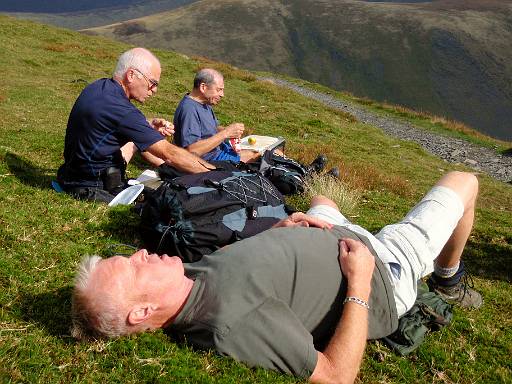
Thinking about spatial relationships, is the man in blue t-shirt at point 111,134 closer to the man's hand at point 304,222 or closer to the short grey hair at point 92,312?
the man's hand at point 304,222

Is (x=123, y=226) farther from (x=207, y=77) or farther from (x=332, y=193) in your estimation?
(x=332, y=193)

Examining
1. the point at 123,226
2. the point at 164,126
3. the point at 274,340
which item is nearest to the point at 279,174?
the point at 164,126

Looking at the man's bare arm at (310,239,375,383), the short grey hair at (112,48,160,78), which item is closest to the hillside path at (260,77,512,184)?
the short grey hair at (112,48,160,78)

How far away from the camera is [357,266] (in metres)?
3.96

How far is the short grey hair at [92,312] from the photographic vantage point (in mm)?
3500

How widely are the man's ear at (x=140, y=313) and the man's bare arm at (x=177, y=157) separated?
3.50 meters

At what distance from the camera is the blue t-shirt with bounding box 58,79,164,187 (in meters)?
6.64

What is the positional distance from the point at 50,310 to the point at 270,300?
2.18m

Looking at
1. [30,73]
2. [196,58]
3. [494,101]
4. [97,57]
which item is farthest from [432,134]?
[494,101]

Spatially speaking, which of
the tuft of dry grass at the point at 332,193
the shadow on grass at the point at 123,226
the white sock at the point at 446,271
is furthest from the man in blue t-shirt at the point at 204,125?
the white sock at the point at 446,271

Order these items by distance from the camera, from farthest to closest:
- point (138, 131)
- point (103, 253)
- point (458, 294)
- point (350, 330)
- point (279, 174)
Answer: point (279, 174) < point (138, 131) < point (458, 294) < point (103, 253) < point (350, 330)

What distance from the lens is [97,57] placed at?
96.7ft

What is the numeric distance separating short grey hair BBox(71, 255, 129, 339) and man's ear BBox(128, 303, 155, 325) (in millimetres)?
66

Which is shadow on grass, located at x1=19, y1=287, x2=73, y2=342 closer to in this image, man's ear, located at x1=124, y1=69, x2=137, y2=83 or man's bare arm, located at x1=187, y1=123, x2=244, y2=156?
man's ear, located at x1=124, y1=69, x2=137, y2=83
